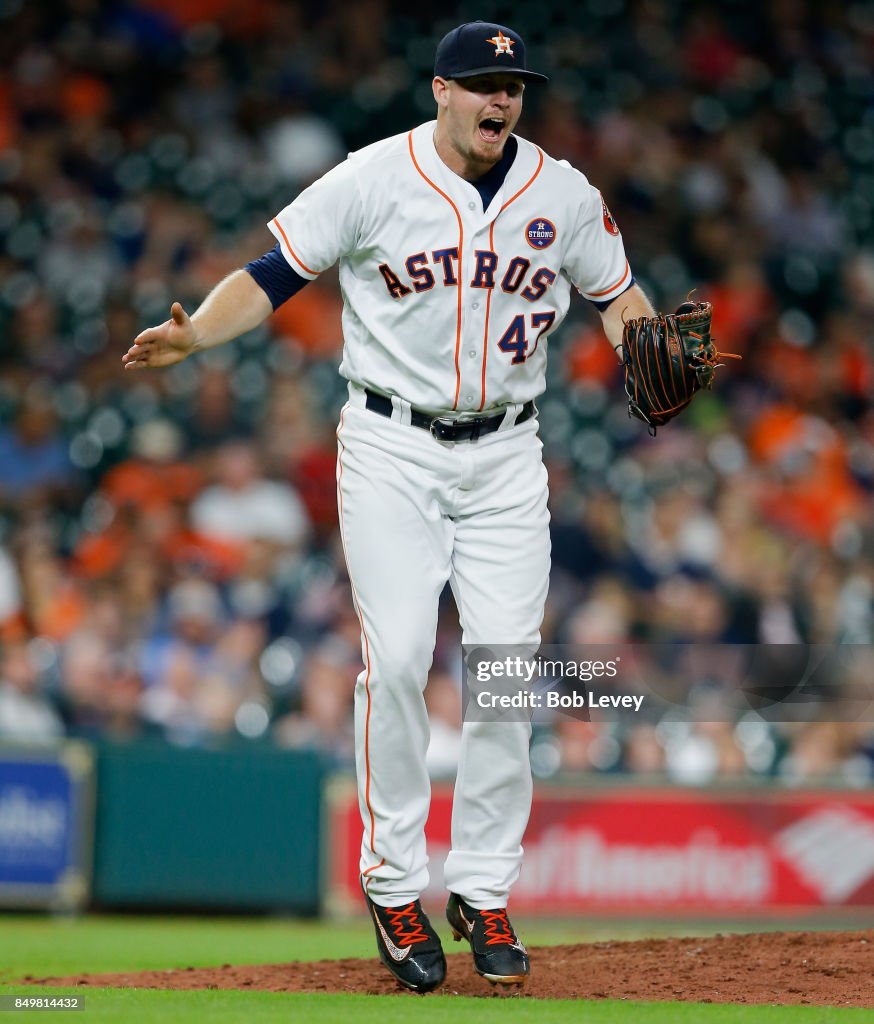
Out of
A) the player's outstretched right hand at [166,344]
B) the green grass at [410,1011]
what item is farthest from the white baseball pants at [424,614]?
the player's outstretched right hand at [166,344]

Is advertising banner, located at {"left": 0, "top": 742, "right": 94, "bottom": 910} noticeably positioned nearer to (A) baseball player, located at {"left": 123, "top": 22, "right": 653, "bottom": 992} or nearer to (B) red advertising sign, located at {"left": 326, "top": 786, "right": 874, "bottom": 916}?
(B) red advertising sign, located at {"left": 326, "top": 786, "right": 874, "bottom": 916}

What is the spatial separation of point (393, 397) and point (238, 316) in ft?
1.33

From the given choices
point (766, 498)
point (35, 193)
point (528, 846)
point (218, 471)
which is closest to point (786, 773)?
point (528, 846)

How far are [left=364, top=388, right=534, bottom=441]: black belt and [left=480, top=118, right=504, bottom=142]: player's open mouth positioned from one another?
0.64 meters

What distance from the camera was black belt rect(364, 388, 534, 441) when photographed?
390cm

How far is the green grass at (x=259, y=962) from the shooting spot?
11.1 feet

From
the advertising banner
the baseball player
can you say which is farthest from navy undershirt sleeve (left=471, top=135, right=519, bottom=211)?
the advertising banner

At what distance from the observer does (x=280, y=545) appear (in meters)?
8.56

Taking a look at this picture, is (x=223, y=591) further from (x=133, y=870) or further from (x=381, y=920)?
(x=381, y=920)

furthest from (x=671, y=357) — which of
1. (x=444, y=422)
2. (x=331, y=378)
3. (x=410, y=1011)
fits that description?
(x=331, y=378)

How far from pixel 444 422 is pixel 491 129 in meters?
0.68

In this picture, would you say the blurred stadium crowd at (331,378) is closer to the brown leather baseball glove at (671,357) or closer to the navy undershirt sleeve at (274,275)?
the brown leather baseball glove at (671,357)

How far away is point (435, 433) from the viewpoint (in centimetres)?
390

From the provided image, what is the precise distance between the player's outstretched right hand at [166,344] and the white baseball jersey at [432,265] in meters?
0.33
